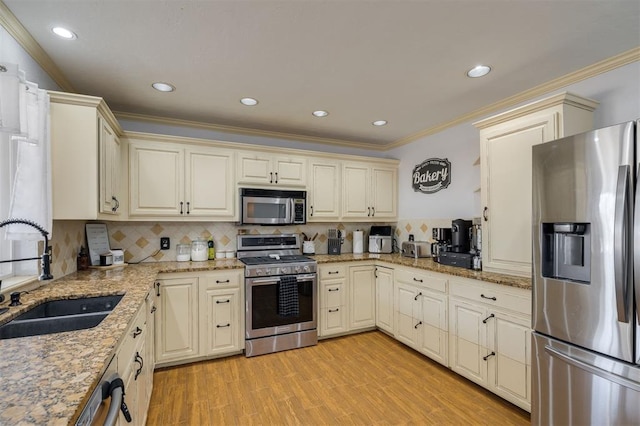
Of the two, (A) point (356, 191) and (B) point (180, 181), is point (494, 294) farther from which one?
(B) point (180, 181)

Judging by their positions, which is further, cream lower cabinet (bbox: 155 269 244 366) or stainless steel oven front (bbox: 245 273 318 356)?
stainless steel oven front (bbox: 245 273 318 356)

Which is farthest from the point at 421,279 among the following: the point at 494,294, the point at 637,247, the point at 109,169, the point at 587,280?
the point at 109,169

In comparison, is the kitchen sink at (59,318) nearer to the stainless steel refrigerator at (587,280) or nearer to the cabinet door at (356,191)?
the stainless steel refrigerator at (587,280)

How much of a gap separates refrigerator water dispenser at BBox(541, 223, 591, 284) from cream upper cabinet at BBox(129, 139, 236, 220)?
277 cm

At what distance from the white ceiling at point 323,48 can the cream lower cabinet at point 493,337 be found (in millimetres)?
1633

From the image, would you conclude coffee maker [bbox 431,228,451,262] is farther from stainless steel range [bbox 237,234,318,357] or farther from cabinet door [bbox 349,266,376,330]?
stainless steel range [bbox 237,234,318,357]

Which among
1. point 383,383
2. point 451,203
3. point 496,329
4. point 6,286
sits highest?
point 451,203

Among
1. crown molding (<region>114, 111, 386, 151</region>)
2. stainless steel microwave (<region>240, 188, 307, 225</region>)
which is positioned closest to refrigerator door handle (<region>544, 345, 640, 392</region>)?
stainless steel microwave (<region>240, 188, 307, 225</region>)

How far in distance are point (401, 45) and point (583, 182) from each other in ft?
4.22

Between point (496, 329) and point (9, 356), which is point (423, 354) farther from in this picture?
point (9, 356)

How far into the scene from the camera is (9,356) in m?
0.99

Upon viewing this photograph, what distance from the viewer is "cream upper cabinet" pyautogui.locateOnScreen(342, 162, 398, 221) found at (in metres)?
3.89

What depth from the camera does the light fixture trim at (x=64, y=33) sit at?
1.70 m

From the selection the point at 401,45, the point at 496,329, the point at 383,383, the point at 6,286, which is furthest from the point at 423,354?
the point at 6,286
